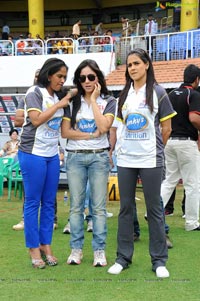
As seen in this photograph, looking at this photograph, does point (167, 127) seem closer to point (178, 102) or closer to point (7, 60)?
point (178, 102)

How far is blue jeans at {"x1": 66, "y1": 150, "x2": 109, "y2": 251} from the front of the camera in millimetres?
4324

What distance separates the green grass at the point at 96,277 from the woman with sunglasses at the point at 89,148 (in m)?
0.32

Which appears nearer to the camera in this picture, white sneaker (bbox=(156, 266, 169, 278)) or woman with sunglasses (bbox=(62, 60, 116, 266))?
white sneaker (bbox=(156, 266, 169, 278))

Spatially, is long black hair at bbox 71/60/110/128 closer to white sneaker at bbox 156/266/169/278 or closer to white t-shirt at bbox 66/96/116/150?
white t-shirt at bbox 66/96/116/150

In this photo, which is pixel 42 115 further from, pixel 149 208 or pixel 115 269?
pixel 115 269

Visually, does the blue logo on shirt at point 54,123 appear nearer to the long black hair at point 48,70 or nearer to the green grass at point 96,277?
the long black hair at point 48,70

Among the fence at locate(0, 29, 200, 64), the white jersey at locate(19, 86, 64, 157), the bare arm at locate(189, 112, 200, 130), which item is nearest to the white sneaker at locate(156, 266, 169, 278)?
the white jersey at locate(19, 86, 64, 157)

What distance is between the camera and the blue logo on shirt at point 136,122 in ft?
13.3

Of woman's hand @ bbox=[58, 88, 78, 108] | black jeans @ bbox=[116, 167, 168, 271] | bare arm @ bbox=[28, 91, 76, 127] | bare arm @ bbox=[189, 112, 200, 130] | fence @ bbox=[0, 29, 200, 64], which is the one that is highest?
fence @ bbox=[0, 29, 200, 64]

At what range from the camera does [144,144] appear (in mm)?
4043

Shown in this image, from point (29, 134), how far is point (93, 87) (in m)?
0.70

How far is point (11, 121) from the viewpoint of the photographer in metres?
11.0

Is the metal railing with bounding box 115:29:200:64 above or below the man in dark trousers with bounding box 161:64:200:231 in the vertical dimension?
above

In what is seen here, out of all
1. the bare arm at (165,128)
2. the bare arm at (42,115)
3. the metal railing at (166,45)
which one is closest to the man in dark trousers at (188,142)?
the bare arm at (165,128)
